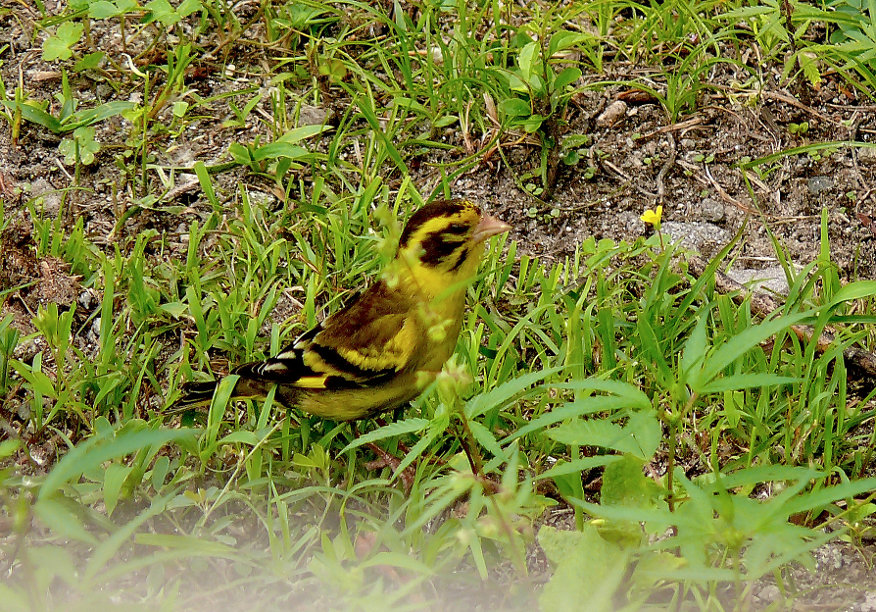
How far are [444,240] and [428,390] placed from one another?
50.0 inches

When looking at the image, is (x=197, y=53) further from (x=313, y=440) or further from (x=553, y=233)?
(x=313, y=440)

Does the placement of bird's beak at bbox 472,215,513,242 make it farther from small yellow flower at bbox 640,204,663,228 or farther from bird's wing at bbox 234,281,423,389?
small yellow flower at bbox 640,204,663,228

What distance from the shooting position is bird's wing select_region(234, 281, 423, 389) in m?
3.91

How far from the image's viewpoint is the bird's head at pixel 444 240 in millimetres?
3930

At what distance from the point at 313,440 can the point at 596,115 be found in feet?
8.18

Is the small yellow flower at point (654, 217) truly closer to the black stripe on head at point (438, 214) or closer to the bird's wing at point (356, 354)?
the black stripe on head at point (438, 214)

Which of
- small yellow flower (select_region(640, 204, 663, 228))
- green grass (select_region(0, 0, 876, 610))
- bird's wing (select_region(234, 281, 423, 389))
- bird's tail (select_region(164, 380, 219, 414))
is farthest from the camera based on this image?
small yellow flower (select_region(640, 204, 663, 228))

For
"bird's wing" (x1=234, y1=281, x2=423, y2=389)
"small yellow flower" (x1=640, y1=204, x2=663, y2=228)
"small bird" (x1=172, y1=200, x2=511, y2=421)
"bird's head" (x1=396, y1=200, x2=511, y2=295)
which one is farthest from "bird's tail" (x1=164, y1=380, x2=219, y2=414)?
"small yellow flower" (x1=640, y1=204, x2=663, y2=228)

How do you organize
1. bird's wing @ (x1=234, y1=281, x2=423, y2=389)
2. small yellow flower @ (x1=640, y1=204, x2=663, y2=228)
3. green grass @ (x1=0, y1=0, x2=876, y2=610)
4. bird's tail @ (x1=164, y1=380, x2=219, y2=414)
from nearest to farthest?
green grass @ (x1=0, y1=0, x2=876, y2=610) → bird's wing @ (x1=234, y1=281, x2=423, y2=389) → bird's tail @ (x1=164, y1=380, x2=219, y2=414) → small yellow flower @ (x1=640, y1=204, x2=663, y2=228)

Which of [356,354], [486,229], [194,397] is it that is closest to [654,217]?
[486,229]

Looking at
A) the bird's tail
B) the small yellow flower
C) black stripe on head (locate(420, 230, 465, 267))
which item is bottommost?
the bird's tail

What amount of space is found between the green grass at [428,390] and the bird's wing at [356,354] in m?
0.24

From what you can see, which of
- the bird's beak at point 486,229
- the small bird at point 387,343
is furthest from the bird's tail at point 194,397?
the bird's beak at point 486,229

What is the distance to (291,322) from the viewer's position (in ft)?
15.3
